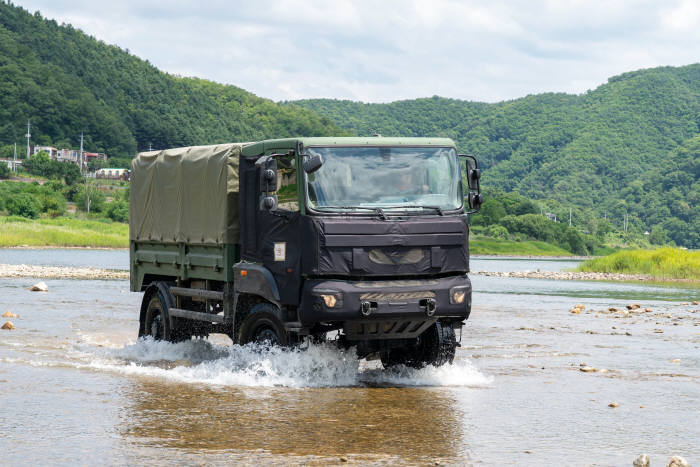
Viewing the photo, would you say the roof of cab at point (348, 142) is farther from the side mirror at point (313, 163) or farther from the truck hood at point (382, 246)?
the truck hood at point (382, 246)

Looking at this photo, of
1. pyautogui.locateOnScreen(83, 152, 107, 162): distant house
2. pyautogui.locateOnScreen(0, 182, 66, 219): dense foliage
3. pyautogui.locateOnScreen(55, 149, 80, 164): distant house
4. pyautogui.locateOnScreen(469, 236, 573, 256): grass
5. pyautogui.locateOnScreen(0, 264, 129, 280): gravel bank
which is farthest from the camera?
pyautogui.locateOnScreen(83, 152, 107, 162): distant house

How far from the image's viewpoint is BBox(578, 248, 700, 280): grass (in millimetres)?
63844

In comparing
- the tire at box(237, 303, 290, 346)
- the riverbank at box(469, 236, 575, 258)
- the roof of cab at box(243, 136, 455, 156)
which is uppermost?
the roof of cab at box(243, 136, 455, 156)

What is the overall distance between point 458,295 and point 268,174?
2800mm

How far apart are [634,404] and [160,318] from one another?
765 centimetres

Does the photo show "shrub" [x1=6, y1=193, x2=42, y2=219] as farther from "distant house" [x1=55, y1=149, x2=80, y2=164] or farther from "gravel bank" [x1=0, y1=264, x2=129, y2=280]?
"gravel bank" [x1=0, y1=264, x2=129, y2=280]

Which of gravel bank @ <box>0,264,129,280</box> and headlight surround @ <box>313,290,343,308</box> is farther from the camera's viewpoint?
gravel bank @ <box>0,264,129,280</box>

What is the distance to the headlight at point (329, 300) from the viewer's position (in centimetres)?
1208

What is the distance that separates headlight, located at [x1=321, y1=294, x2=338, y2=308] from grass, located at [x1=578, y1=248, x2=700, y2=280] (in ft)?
178

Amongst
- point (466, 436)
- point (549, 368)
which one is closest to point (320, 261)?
point (466, 436)

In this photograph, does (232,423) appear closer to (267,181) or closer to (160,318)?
(267,181)

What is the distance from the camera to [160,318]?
53.2 feet

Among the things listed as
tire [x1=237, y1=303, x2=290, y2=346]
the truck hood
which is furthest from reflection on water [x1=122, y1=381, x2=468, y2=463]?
the truck hood

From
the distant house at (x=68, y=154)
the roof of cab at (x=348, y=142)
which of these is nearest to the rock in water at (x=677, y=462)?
the roof of cab at (x=348, y=142)
